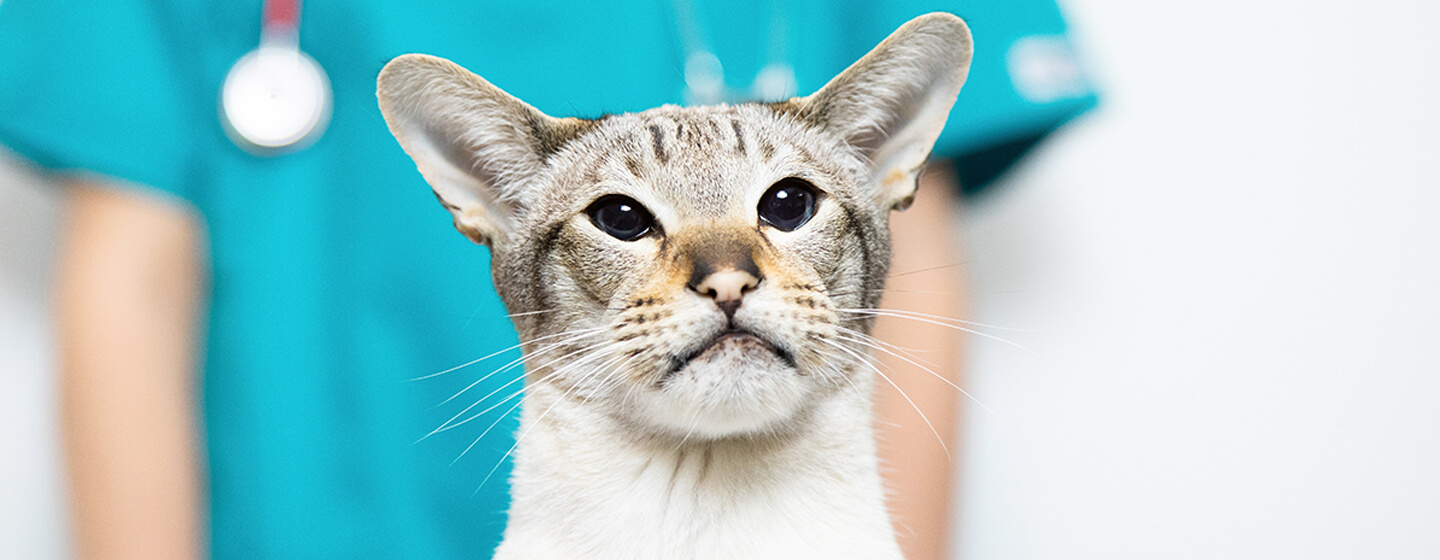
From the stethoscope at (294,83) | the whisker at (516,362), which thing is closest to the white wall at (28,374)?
the stethoscope at (294,83)

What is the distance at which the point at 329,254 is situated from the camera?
2.51 feet

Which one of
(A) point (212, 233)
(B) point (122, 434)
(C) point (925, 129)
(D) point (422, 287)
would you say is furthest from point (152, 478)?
(C) point (925, 129)

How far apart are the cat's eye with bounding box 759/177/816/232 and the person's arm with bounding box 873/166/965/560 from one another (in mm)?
90

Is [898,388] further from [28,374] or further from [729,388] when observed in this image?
[28,374]

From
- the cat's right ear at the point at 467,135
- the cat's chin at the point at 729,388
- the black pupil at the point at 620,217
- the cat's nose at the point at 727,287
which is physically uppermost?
the cat's right ear at the point at 467,135

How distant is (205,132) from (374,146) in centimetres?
23

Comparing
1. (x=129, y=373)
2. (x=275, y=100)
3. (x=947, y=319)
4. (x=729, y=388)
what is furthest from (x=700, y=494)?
(x=129, y=373)

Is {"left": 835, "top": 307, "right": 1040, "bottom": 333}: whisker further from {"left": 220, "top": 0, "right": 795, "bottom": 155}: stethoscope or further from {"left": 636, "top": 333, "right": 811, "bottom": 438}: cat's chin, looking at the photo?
{"left": 220, "top": 0, "right": 795, "bottom": 155}: stethoscope

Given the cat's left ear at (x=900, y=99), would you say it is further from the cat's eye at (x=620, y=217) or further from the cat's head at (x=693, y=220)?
the cat's eye at (x=620, y=217)

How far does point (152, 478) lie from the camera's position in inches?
32.6

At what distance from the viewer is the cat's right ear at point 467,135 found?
19.3 inches

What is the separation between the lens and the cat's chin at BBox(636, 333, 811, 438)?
18.6 inches

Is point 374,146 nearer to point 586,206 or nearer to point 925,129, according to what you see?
Result: point 586,206

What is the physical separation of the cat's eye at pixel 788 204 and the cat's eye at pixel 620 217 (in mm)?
80
